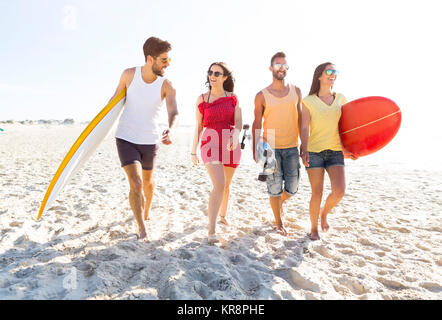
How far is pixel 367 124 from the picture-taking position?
3.18 meters

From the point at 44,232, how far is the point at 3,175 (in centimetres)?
385

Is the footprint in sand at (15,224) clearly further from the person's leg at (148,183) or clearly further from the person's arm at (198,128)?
the person's arm at (198,128)

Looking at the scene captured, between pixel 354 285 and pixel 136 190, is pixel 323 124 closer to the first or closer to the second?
pixel 354 285

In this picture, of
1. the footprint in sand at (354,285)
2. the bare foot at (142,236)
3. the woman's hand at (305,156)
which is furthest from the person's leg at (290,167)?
the bare foot at (142,236)

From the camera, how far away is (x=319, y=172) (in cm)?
310

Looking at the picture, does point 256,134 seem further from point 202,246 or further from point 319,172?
point 202,246

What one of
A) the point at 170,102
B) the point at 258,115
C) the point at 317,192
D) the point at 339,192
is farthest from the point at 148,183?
the point at 339,192

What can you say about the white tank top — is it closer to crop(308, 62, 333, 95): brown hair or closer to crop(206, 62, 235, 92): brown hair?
crop(206, 62, 235, 92): brown hair

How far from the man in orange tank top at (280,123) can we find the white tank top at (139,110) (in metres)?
1.13

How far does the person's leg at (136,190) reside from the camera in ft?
9.46

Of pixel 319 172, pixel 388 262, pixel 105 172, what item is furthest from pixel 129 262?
pixel 105 172

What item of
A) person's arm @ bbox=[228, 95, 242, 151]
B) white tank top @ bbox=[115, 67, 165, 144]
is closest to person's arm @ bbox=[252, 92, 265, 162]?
person's arm @ bbox=[228, 95, 242, 151]

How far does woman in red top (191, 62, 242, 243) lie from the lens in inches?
119

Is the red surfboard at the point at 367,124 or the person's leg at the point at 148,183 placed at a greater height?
the red surfboard at the point at 367,124
